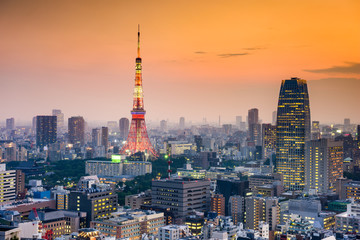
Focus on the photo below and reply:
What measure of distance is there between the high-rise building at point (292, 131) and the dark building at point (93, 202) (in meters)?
14.6

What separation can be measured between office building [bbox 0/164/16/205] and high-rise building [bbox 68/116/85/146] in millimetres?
37652

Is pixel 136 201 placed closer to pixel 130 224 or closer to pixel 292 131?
pixel 130 224

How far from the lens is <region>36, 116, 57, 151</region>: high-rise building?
60688 mm

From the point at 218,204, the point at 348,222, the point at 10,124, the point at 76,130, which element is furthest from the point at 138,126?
the point at 10,124

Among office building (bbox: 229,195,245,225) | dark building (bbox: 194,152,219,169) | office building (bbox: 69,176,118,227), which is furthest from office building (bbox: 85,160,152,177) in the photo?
office building (bbox: 229,195,245,225)

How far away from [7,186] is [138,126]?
15495mm

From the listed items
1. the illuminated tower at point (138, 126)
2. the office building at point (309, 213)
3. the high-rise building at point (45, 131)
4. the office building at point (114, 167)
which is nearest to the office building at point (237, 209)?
the office building at point (309, 213)

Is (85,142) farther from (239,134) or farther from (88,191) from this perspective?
(88,191)

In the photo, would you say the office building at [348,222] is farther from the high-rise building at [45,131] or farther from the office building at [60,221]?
the high-rise building at [45,131]

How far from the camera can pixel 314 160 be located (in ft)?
109

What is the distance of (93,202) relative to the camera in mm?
23219

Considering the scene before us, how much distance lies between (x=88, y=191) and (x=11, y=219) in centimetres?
472

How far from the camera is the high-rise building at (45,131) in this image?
60.7m

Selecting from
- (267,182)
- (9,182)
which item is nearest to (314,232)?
(267,182)
